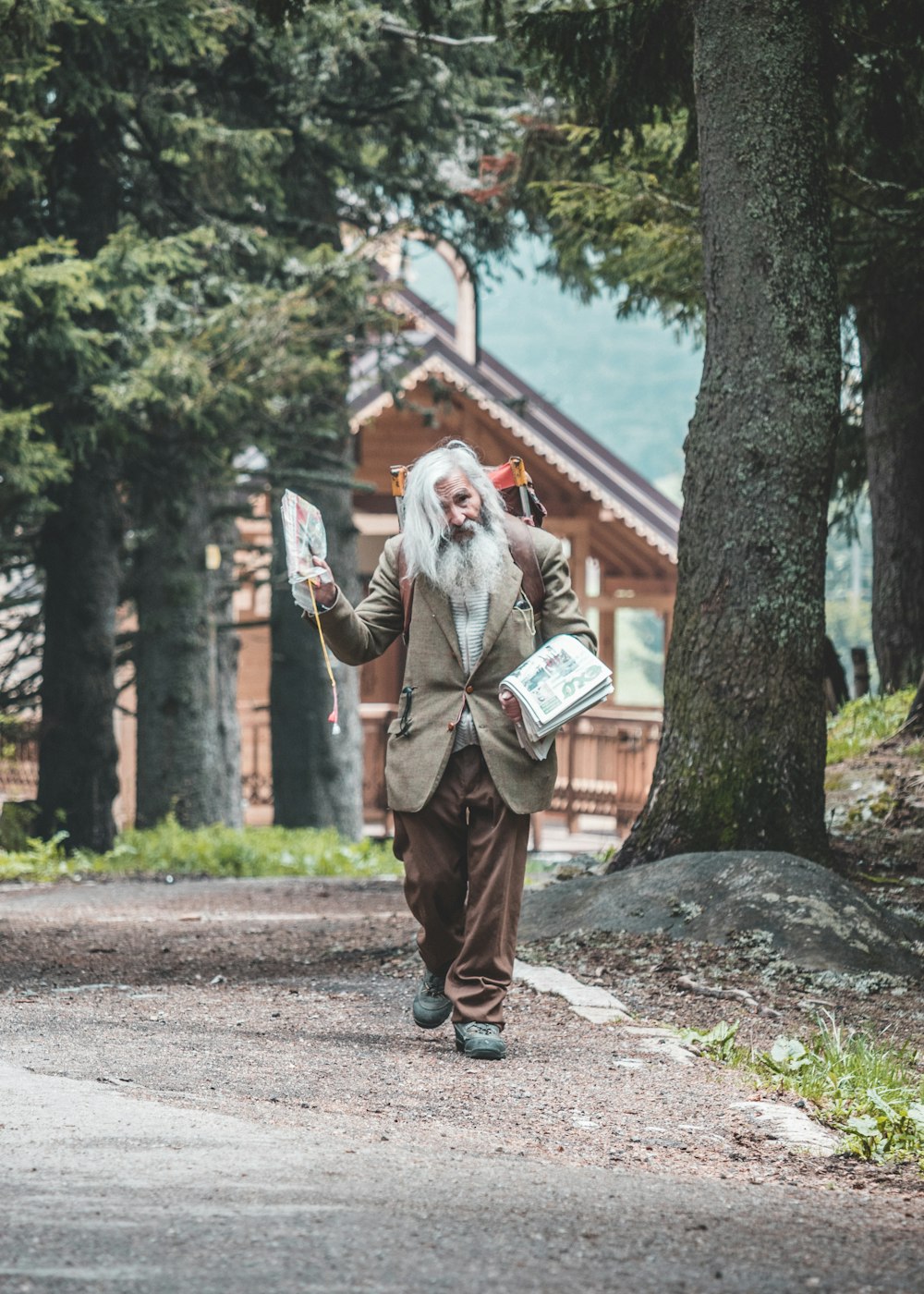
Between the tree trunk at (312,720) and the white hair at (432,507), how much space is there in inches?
517

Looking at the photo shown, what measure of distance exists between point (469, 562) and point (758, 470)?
2.85m

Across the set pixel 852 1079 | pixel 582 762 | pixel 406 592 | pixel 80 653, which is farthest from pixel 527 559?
pixel 582 762

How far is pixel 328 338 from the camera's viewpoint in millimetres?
16156

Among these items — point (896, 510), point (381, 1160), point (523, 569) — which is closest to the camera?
point (381, 1160)

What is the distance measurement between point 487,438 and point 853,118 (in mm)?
13067

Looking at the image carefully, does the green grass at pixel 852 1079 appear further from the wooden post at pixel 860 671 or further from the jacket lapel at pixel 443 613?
the wooden post at pixel 860 671

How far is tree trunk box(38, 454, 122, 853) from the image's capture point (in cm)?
1537

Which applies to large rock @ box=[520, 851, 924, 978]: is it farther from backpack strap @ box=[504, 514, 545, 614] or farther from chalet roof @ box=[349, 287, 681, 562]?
chalet roof @ box=[349, 287, 681, 562]

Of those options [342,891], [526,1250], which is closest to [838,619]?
[342,891]

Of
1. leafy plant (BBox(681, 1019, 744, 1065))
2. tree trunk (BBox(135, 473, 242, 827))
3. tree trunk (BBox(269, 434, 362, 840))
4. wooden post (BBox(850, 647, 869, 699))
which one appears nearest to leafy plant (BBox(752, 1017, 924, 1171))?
leafy plant (BBox(681, 1019, 744, 1065))

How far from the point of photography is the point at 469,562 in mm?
5828

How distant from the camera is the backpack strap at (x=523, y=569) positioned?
6000 mm

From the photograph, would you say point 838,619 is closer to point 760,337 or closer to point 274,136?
point 274,136

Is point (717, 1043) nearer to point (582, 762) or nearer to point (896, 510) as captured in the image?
point (896, 510)
